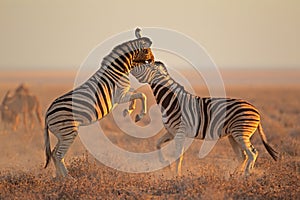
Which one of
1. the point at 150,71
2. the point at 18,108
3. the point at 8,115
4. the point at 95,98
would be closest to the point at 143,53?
the point at 150,71

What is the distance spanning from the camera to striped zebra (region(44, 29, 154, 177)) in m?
9.70

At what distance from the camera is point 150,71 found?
1035cm

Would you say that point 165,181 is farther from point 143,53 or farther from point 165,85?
point 143,53

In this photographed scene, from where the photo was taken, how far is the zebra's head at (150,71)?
10.4 metres

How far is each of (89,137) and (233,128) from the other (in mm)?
6926

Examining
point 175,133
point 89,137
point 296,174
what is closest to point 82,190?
point 175,133

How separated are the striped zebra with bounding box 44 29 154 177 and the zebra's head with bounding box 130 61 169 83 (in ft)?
0.53

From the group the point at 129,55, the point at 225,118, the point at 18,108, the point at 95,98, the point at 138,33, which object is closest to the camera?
the point at 225,118

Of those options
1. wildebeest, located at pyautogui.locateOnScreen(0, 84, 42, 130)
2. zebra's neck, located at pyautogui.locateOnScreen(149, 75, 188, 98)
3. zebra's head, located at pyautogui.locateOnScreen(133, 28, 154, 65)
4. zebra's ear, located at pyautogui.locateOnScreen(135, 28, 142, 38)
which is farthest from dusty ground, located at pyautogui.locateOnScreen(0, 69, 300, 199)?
wildebeest, located at pyautogui.locateOnScreen(0, 84, 42, 130)

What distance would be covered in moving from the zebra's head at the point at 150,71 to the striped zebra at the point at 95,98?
0.53 feet

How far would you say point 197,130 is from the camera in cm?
1002

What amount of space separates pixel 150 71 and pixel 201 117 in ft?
4.52

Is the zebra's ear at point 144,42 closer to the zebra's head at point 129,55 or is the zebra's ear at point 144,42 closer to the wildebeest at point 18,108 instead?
the zebra's head at point 129,55

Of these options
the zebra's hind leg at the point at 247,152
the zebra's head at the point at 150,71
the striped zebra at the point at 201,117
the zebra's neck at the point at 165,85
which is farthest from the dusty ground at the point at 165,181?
the zebra's head at the point at 150,71
